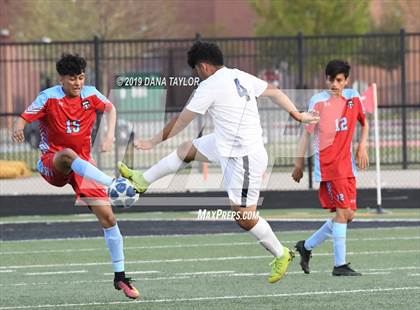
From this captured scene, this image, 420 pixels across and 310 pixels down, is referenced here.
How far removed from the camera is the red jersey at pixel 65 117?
435 inches

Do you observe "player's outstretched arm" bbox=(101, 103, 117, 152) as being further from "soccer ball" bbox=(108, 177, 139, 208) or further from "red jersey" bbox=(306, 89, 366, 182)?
"red jersey" bbox=(306, 89, 366, 182)

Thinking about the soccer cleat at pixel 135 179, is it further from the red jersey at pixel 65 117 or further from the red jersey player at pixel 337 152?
the red jersey player at pixel 337 152

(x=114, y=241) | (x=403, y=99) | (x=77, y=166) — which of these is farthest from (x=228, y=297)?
(x=403, y=99)

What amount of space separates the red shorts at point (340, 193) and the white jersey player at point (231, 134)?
5.42 feet

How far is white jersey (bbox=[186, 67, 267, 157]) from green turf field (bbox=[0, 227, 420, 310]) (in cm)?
134

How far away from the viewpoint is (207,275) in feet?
42.2

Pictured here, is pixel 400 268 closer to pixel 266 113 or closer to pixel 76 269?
pixel 76 269

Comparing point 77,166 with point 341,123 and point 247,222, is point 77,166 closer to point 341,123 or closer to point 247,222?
point 247,222

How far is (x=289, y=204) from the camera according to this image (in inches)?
840

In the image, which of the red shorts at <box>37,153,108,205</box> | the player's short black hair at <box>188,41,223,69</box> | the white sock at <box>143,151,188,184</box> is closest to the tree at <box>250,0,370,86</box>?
the white sock at <box>143,151,188,184</box>

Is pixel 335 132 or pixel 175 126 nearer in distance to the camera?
pixel 175 126

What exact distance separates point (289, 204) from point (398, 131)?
5.79 metres

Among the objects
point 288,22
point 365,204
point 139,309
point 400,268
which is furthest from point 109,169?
point 288,22

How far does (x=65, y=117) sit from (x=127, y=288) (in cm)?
159
